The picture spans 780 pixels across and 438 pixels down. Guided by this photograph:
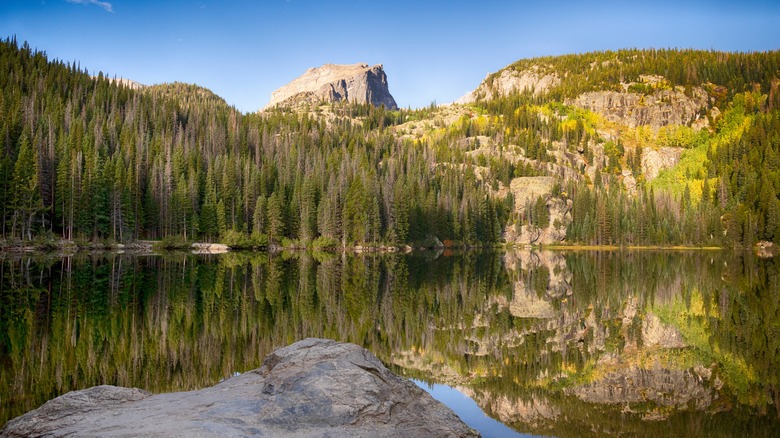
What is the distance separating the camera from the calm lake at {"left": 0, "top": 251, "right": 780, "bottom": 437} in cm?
Answer: 1022

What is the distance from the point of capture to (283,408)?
279 inches

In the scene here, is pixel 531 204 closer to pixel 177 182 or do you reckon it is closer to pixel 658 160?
pixel 658 160

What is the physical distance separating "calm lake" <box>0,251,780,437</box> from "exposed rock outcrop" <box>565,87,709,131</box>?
173972mm

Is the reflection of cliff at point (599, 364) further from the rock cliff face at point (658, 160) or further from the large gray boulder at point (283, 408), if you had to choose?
the rock cliff face at point (658, 160)

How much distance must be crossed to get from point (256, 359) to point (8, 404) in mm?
5263

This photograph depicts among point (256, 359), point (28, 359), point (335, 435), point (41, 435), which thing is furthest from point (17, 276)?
point (335, 435)

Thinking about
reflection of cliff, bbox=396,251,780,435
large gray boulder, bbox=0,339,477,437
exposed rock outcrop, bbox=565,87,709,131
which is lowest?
reflection of cliff, bbox=396,251,780,435

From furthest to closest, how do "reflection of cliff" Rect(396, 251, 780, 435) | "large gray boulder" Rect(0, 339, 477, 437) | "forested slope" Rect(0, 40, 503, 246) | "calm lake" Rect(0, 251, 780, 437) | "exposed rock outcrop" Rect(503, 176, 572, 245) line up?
1. "exposed rock outcrop" Rect(503, 176, 572, 245)
2. "forested slope" Rect(0, 40, 503, 246)
3. "reflection of cliff" Rect(396, 251, 780, 435)
4. "calm lake" Rect(0, 251, 780, 437)
5. "large gray boulder" Rect(0, 339, 477, 437)

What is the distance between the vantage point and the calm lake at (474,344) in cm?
1022

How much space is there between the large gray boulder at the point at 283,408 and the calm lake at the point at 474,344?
2013mm

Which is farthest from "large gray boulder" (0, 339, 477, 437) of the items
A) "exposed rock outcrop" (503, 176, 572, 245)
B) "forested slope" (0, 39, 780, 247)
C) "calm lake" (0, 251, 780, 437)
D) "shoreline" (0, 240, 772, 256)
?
"exposed rock outcrop" (503, 176, 572, 245)

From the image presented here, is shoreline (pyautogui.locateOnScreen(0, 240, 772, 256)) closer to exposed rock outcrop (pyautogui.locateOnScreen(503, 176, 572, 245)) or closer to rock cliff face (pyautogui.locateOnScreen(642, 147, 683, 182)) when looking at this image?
exposed rock outcrop (pyautogui.locateOnScreen(503, 176, 572, 245))

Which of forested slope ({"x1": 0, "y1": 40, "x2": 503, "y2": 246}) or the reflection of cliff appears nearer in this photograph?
the reflection of cliff

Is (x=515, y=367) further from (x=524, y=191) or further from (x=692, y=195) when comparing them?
(x=692, y=195)
